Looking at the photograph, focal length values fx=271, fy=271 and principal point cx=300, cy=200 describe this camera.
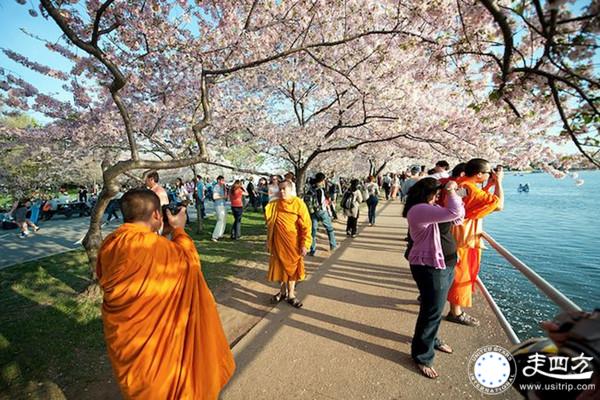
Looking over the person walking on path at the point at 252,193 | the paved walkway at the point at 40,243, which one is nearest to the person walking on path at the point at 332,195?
the person walking on path at the point at 252,193

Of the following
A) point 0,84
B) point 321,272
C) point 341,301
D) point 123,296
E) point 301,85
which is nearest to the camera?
point 123,296

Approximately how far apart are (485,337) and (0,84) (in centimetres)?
1187

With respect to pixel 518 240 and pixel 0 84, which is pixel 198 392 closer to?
pixel 0 84

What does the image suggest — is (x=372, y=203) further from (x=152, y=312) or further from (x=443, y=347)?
(x=152, y=312)

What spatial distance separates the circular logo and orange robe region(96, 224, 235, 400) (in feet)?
7.86

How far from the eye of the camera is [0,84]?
716 centimetres

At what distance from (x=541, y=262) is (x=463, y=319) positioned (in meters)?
8.95

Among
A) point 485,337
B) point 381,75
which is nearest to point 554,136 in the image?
point 381,75

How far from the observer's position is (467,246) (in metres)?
3.52

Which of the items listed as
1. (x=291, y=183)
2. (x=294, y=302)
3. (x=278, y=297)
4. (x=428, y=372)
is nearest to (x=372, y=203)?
(x=291, y=183)

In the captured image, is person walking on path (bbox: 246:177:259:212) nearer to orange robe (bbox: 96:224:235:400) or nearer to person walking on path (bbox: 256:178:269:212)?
person walking on path (bbox: 256:178:269:212)

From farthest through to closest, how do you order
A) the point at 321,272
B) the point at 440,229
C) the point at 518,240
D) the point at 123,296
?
the point at 518,240 < the point at 321,272 < the point at 440,229 < the point at 123,296

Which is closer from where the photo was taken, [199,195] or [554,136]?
[554,136]

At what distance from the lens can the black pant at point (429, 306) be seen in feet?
8.91
